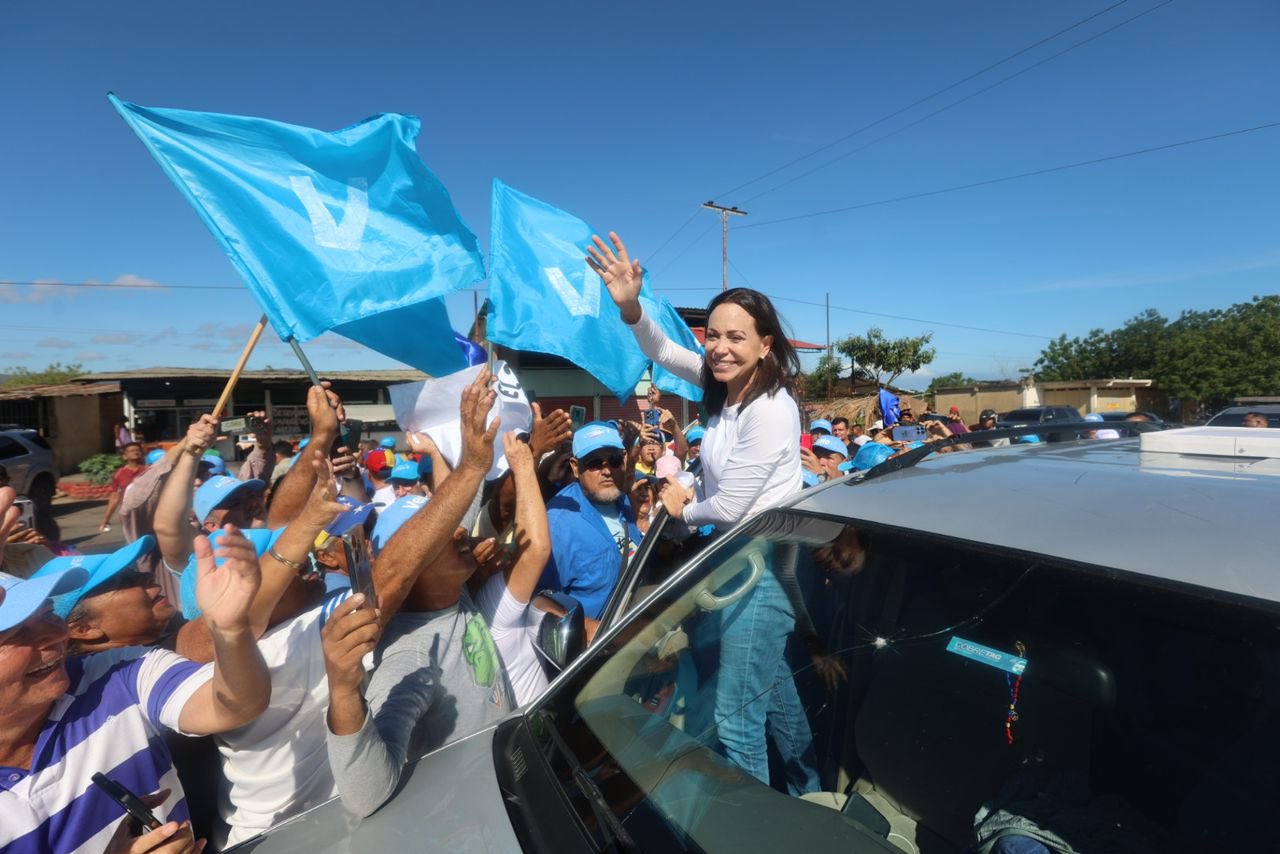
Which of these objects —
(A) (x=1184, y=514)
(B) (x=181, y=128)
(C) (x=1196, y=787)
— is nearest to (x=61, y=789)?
(C) (x=1196, y=787)

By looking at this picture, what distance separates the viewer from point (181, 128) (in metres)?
2.87

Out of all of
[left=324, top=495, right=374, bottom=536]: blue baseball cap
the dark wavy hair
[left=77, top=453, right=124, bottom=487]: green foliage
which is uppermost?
the dark wavy hair

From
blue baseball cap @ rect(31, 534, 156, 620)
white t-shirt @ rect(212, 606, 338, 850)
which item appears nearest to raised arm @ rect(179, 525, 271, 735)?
white t-shirt @ rect(212, 606, 338, 850)

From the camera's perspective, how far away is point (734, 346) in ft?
8.02

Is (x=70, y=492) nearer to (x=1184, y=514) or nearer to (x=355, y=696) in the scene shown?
(x=355, y=696)

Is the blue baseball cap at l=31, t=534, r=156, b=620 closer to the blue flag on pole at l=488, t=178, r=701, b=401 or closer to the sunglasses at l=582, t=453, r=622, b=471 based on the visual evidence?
the sunglasses at l=582, t=453, r=622, b=471

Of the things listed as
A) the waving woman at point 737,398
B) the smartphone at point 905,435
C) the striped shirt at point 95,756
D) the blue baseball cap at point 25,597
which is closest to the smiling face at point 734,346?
the waving woman at point 737,398

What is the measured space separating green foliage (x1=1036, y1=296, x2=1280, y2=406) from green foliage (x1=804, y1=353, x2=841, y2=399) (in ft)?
63.3

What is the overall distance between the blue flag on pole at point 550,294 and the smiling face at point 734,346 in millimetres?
1393

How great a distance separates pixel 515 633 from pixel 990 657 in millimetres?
1644

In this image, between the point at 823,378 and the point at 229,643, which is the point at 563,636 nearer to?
the point at 229,643

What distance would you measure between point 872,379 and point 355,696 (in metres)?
32.7

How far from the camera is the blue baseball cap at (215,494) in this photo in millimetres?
3127

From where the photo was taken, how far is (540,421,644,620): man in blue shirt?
10.3 feet
